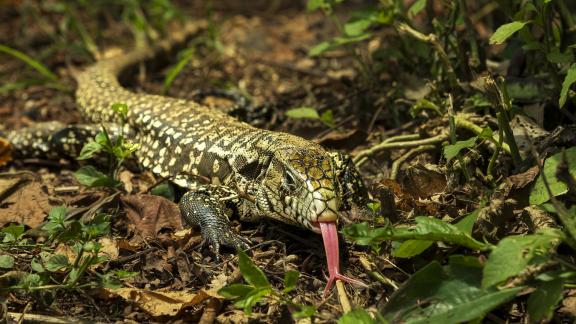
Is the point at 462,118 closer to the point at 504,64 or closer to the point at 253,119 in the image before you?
the point at 504,64

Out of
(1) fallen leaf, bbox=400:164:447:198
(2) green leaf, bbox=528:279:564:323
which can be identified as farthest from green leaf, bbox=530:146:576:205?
(1) fallen leaf, bbox=400:164:447:198

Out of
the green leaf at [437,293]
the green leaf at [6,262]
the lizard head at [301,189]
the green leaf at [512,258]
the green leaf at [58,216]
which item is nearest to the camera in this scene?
the green leaf at [512,258]

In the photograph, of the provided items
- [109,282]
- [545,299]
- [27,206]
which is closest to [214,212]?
[109,282]

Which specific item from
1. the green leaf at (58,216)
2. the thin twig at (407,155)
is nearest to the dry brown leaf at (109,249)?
the green leaf at (58,216)

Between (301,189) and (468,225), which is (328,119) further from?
(468,225)

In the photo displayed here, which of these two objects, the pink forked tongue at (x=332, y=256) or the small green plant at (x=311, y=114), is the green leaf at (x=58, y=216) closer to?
the pink forked tongue at (x=332, y=256)
